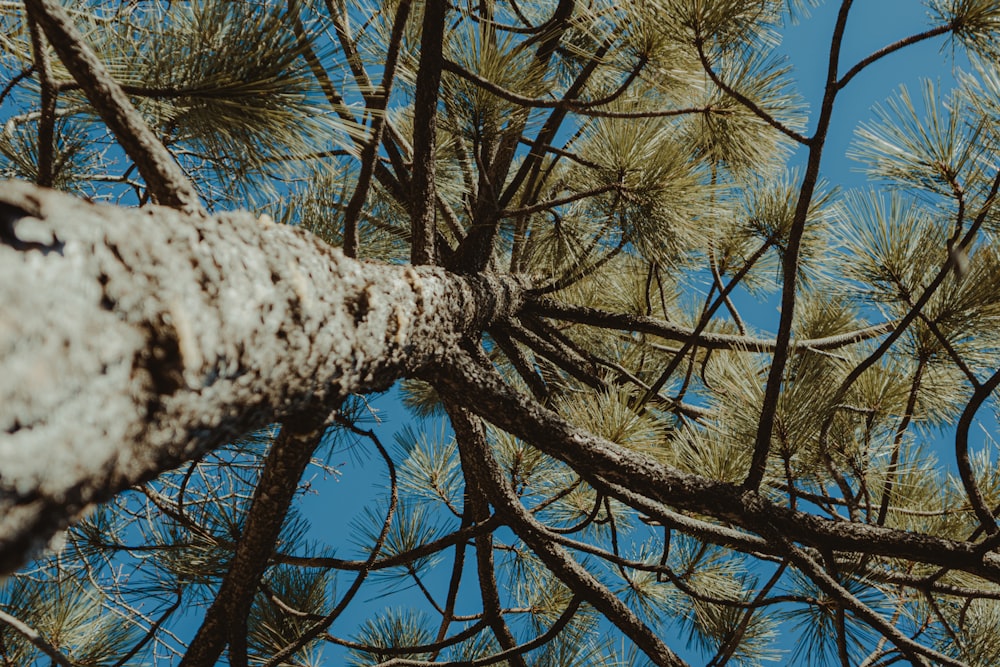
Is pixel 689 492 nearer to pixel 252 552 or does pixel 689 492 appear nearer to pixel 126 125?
pixel 252 552

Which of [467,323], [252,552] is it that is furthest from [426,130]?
[252,552]

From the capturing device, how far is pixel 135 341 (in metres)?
0.30

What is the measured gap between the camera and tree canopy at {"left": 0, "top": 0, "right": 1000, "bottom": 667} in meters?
0.32

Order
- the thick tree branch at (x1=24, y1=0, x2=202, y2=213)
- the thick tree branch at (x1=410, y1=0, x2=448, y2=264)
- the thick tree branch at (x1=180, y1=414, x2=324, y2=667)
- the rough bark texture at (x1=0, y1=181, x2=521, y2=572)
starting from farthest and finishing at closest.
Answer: the thick tree branch at (x1=410, y1=0, x2=448, y2=264) < the thick tree branch at (x1=180, y1=414, x2=324, y2=667) < the thick tree branch at (x1=24, y1=0, x2=202, y2=213) < the rough bark texture at (x1=0, y1=181, x2=521, y2=572)

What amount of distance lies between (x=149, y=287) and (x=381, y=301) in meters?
0.27

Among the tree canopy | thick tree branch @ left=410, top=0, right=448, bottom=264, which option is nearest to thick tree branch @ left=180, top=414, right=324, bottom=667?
the tree canopy

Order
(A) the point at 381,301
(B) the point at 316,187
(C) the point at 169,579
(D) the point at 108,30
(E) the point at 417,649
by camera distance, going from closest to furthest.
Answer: (A) the point at 381,301 < (D) the point at 108,30 < (E) the point at 417,649 < (C) the point at 169,579 < (B) the point at 316,187

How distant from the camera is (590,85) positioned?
1.27 metres

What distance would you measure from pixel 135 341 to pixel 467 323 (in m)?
0.58

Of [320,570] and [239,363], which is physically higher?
[320,570]

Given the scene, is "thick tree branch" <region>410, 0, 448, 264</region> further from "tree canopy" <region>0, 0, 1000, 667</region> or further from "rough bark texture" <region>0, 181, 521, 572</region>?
"rough bark texture" <region>0, 181, 521, 572</region>

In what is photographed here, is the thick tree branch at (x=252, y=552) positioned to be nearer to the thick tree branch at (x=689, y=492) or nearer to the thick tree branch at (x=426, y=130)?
the thick tree branch at (x=689, y=492)

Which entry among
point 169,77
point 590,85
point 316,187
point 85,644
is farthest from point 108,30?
point 85,644

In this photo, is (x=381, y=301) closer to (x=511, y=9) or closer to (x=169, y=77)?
(x=169, y=77)
